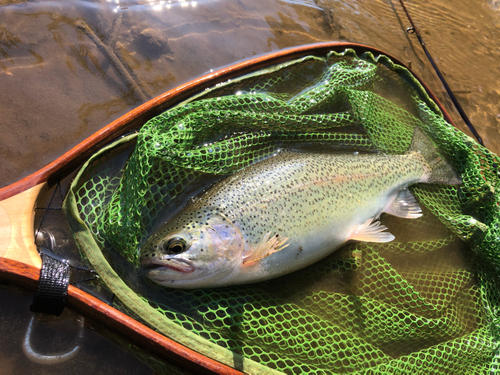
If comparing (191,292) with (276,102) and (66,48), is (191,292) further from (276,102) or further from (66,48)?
(66,48)

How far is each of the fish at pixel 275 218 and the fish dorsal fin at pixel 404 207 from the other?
0.01 m

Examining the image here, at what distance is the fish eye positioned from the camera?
91.2 inches

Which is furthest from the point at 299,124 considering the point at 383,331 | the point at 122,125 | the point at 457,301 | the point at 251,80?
the point at 457,301

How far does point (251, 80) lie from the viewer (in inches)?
128

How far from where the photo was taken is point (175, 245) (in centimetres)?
231

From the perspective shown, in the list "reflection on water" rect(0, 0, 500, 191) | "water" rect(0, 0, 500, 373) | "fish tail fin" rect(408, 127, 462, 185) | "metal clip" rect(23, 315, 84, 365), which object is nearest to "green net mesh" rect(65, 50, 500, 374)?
"fish tail fin" rect(408, 127, 462, 185)

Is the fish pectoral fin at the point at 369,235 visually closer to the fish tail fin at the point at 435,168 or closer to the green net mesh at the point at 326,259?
the green net mesh at the point at 326,259

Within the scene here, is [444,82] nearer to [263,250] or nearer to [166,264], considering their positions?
[263,250]

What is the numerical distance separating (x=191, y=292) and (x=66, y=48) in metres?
2.97

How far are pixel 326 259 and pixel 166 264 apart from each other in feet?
4.87

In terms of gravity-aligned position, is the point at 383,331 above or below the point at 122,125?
below

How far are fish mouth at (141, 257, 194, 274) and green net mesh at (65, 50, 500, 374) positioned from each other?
0.12 m

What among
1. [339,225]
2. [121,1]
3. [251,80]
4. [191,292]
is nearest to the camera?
[191,292]

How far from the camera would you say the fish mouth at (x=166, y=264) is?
7.48 ft
